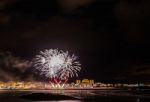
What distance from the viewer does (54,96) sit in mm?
121000

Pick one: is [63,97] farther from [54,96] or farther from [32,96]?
[32,96]

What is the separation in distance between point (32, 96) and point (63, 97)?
13.8 meters

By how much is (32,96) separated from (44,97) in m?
9.01

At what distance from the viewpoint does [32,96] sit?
126625 millimetres

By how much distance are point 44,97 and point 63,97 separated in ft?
22.8

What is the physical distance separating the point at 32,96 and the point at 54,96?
1052 centimetres

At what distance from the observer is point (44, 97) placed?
392 ft

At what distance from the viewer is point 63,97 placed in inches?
4732

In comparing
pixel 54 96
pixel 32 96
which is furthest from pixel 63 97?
pixel 32 96
